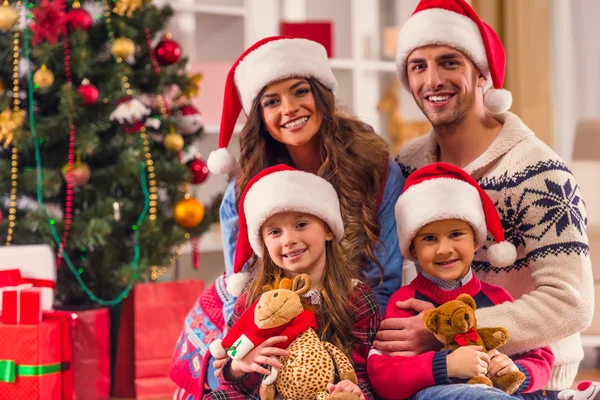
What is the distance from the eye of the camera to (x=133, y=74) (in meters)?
3.23

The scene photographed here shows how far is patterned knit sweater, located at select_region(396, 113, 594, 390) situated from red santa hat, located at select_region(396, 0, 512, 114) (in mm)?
101

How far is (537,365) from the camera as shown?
192 cm

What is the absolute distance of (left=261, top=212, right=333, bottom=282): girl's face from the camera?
72.3 inches

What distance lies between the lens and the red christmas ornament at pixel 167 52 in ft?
10.8

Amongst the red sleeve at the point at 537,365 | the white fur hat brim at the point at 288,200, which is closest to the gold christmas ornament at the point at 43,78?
the white fur hat brim at the point at 288,200

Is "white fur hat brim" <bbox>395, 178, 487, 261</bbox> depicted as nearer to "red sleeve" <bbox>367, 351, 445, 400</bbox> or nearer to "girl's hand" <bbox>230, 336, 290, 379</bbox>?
"red sleeve" <bbox>367, 351, 445, 400</bbox>

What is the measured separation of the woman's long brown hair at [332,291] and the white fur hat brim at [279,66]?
19.0 inches

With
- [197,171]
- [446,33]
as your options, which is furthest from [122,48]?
[446,33]

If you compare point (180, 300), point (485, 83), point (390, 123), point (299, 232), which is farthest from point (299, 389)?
point (390, 123)

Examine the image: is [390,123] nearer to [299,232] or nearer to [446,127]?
[446,127]

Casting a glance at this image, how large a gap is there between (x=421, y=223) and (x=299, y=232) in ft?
0.93

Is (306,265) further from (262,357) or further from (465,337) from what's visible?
(465,337)

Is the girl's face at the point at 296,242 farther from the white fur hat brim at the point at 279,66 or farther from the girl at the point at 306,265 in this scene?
the white fur hat brim at the point at 279,66

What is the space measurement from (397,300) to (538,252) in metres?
0.38
